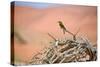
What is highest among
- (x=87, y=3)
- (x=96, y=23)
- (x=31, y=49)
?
(x=87, y=3)

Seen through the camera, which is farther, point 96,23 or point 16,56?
point 96,23

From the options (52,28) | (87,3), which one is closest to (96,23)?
(87,3)

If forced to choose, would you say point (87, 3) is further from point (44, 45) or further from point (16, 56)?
point (16, 56)
